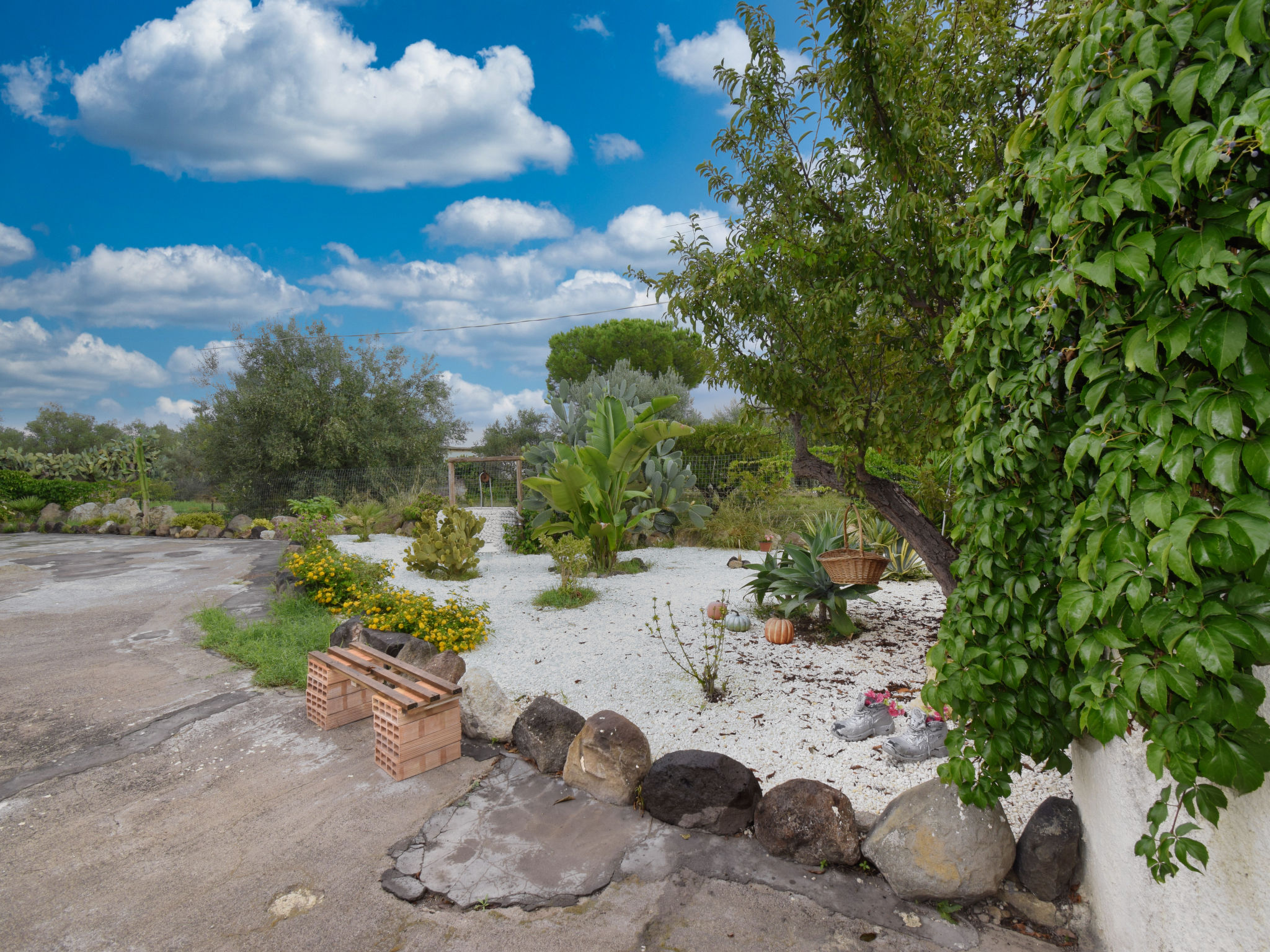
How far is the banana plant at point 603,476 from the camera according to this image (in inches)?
271

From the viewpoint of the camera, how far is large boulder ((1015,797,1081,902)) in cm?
206

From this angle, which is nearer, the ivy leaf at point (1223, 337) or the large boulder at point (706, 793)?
the ivy leaf at point (1223, 337)

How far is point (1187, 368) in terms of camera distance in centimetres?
129

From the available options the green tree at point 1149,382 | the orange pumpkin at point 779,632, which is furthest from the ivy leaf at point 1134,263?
the orange pumpkin at point 779,632

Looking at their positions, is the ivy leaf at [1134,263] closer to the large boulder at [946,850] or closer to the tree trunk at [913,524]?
the large boulder at [946,850]

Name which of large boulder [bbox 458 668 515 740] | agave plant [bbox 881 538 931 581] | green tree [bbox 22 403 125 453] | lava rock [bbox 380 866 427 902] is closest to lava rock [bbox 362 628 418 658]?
large boulder [bbox 458 668 515 740]

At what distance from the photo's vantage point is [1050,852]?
2.07 m

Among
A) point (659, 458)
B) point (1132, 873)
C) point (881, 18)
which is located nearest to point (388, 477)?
point (659, 458)

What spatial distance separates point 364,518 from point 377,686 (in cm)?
1013

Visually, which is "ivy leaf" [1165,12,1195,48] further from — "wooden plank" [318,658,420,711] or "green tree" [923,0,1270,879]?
"wooden plank" [318,658,420,711]

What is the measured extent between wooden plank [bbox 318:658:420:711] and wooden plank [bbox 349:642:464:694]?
144 mm

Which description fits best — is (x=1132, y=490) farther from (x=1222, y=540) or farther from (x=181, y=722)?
(x=181, y=722)

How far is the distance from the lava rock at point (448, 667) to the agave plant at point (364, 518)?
802cm

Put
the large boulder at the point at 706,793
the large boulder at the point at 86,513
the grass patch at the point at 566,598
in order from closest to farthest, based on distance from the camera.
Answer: the large boulder at the point at 706,793, the grass patch at the point at 566,598, the large boulder at the point at 86,513
